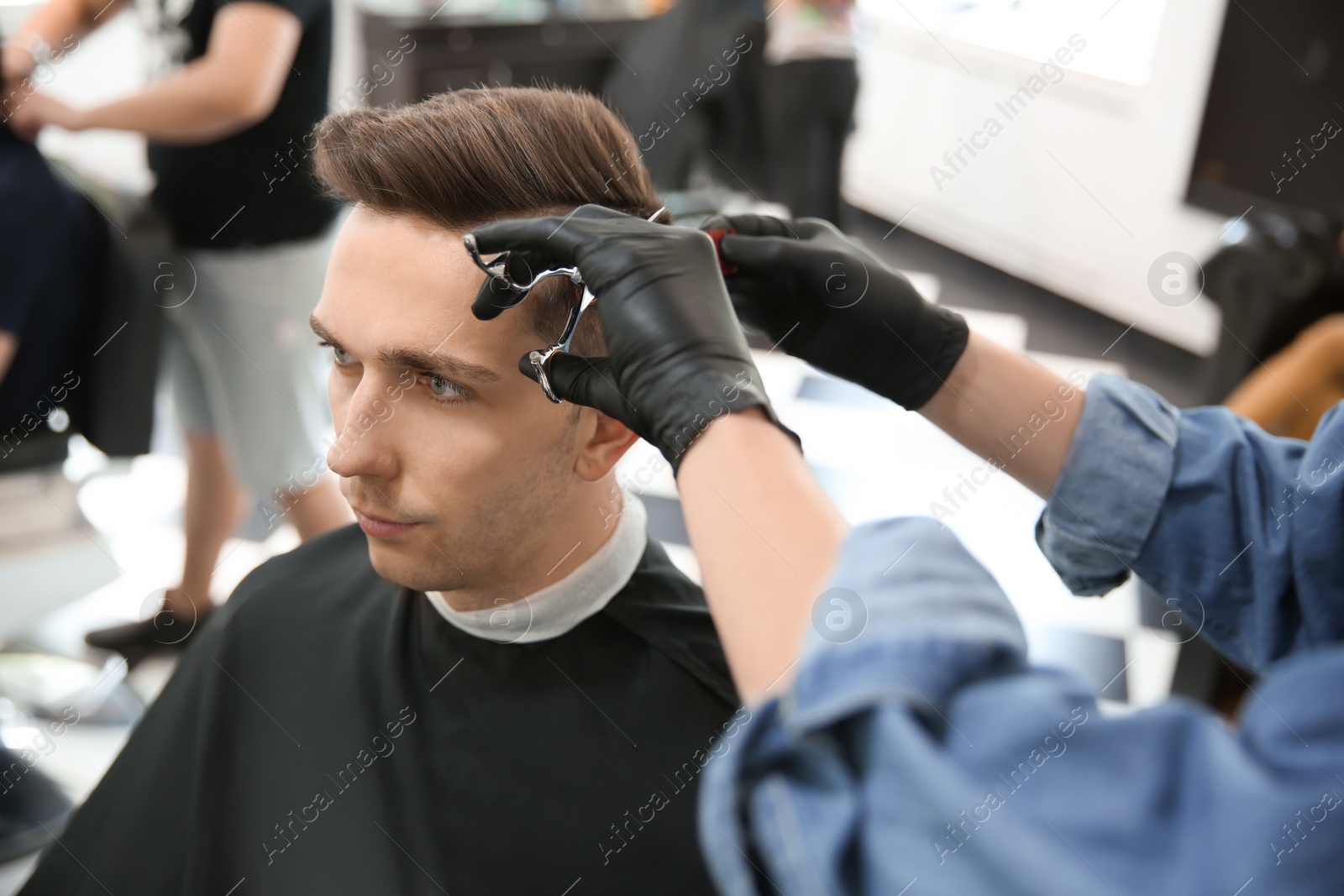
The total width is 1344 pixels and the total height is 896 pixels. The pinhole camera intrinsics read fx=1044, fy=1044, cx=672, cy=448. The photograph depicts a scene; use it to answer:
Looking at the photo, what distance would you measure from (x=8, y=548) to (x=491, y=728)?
2140 millimetres

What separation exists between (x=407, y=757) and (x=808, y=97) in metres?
3.78

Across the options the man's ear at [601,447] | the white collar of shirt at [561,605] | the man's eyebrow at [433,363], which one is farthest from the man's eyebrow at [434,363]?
the white collar of shirt at [561,605]

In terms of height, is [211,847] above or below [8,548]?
above

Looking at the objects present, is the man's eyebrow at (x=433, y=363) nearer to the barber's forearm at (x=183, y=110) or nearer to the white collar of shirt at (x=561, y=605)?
the white collar of shirt at (x=561, y=605)

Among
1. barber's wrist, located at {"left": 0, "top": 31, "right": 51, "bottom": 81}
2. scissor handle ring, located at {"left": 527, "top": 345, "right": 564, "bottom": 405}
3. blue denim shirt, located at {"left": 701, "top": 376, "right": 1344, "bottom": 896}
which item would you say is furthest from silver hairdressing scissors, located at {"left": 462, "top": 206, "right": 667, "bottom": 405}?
barber's wrist, located at {"left": 0, "top": 31, "right": 51, "bottom": 81}

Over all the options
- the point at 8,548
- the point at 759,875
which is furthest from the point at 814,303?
the point at 8,548

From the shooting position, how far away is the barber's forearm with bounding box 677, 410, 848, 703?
68 cm

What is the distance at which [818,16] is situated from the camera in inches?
171

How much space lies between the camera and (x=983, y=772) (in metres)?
0.57

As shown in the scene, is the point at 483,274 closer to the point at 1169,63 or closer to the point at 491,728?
the point at 491,728

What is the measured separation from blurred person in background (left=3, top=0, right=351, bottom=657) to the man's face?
1023 millimetres

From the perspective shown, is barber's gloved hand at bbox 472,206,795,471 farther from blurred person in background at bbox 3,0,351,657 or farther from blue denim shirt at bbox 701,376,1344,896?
blurred person in background at bbox 3,0,351,657

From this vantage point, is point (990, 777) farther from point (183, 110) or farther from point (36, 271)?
point (183, 110)

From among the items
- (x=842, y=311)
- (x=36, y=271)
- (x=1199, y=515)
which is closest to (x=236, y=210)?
(x=36, y=271)
